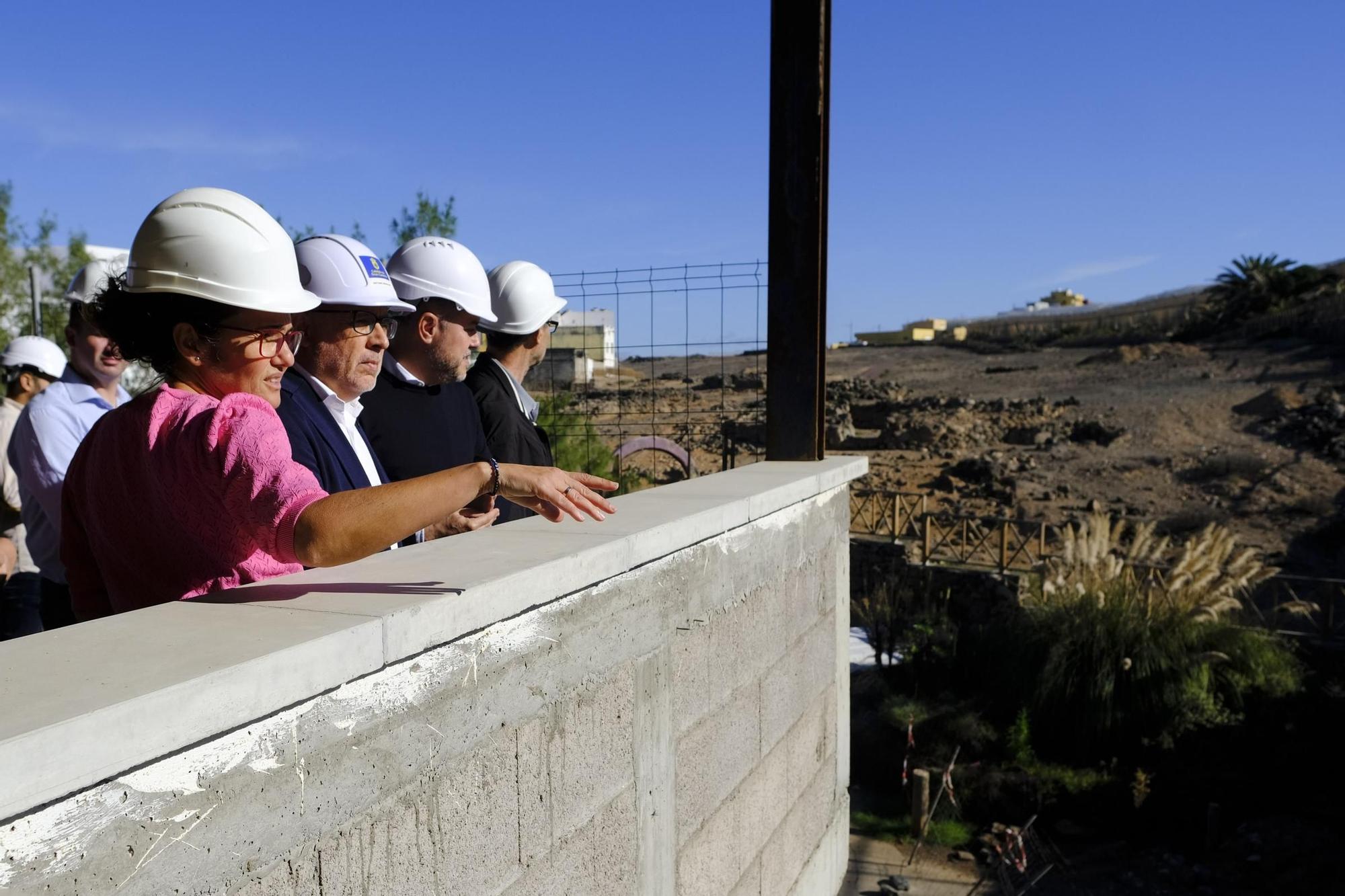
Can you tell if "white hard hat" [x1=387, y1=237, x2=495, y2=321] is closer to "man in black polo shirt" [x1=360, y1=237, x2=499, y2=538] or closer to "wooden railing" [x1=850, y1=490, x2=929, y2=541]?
"man in black polo shirt" [x1=360, y1=237, x2=499, y2=538]

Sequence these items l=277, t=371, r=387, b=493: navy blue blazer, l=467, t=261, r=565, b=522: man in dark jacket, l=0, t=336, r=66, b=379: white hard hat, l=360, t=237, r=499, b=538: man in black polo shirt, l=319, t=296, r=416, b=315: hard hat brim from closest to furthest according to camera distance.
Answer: l=277, t=371, r=387, b=493: navy blue blazer, l=319, t=296, r=416, b=315: hard hat brim, l=360, t=237, r=499, b=538: man in black polo shirt, l=467, t=261, r=565, b=522: man in dark jacket, l=0, t=336, r=66, b=379: white hard hat

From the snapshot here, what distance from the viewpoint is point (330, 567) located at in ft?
6.66

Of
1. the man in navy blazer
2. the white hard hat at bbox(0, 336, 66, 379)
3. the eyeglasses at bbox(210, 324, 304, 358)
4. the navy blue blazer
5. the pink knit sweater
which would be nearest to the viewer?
the pink knit sweater

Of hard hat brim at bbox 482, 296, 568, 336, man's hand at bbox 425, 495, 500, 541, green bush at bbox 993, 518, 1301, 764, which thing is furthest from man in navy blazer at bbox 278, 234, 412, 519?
green bush at bbox 993, 518, 1301, 764

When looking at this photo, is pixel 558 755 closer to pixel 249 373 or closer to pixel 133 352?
pixel 249 373

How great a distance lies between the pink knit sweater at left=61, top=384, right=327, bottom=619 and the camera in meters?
1.59

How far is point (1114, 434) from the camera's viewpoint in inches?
1286

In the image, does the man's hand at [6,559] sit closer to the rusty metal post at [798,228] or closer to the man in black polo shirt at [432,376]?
the man in black polo shirt at [432,376]

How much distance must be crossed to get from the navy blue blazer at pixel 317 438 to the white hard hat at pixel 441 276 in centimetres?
87

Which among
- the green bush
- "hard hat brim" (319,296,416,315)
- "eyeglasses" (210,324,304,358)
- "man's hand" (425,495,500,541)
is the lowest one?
the green bush

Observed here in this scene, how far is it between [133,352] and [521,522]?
1.06m

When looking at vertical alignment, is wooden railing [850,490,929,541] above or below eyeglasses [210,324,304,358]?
below

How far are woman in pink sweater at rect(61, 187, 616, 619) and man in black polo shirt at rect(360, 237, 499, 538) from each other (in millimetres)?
982

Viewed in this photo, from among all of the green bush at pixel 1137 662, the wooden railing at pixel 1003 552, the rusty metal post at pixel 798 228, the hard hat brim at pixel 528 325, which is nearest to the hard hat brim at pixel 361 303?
the hard hat brim at pixel 528 325
